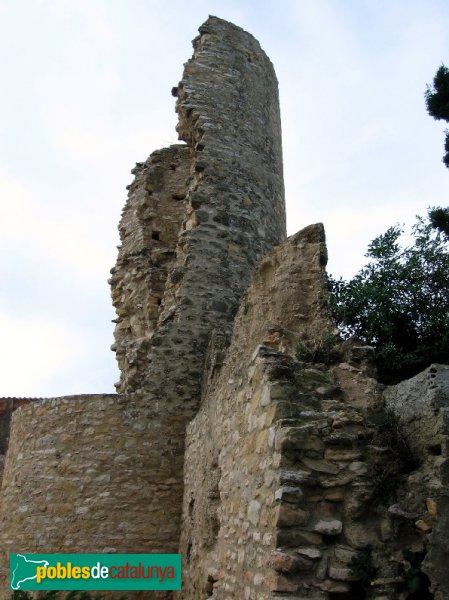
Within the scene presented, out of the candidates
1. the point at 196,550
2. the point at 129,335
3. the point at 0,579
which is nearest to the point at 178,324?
the point at 129,335

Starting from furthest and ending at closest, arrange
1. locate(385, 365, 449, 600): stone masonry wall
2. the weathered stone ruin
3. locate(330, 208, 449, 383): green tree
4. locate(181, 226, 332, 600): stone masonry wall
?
locate(330, 208, 449, 383): green tree → locate(181, 226, 332, 600): stone masonry wall → the weathered stone ruin → locate(385, 365, 449, 600): stone masonry wall

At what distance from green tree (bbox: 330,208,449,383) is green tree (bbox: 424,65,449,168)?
2.97 metres

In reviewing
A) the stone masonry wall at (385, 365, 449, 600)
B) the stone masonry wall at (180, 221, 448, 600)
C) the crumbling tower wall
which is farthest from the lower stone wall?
the stone masonry wall at (385, 365, 449, 600)

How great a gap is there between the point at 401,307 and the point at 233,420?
8.84ft

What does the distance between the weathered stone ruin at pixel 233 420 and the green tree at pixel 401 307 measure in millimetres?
1212

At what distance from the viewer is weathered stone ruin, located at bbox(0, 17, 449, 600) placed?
3695mm

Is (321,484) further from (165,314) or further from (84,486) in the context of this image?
(165,314)

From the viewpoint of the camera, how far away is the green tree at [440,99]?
9.62 meters

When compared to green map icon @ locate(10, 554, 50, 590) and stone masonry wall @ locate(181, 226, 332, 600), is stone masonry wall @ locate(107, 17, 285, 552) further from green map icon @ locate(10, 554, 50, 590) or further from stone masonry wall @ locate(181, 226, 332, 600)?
green map icon @ locate(10, 554, 50, 590)

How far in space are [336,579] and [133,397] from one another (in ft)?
14.5

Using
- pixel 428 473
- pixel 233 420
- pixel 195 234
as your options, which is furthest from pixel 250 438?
pixel 195 234

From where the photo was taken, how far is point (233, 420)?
17.0 ft

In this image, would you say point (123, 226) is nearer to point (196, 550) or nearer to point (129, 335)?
point (129, 335)

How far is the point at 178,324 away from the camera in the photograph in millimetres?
8047
